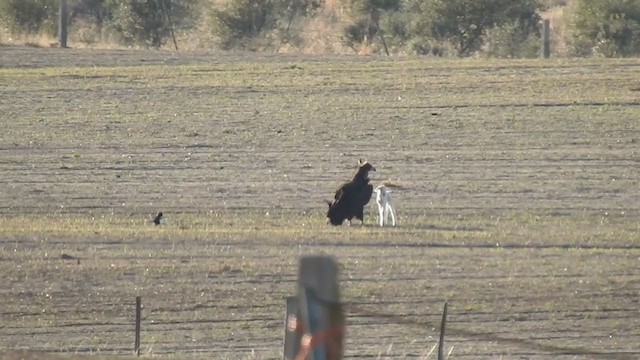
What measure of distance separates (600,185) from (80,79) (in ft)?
39.7

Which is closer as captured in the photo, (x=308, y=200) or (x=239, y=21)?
(x=308, y=200)

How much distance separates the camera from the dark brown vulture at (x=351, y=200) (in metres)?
19.2

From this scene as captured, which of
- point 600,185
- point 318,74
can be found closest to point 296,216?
point 600,185

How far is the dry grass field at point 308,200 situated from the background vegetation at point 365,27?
5852 millimetres

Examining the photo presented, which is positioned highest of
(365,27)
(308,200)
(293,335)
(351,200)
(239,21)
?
(293,335)

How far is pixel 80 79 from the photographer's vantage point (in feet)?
101

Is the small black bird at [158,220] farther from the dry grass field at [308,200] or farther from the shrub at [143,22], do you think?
the shrub at [143,22]

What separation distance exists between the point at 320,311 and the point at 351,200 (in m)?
13.4

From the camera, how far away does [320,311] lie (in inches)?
227

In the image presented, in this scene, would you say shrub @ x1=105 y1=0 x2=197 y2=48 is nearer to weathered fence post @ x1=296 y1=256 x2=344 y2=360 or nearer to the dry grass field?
the dry grass field

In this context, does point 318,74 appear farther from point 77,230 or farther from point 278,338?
point 278,338

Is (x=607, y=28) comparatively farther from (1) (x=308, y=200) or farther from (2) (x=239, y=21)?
(1) (x=308, y=200)

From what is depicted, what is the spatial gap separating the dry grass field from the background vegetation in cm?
585

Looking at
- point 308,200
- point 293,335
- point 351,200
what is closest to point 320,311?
point 293,335
